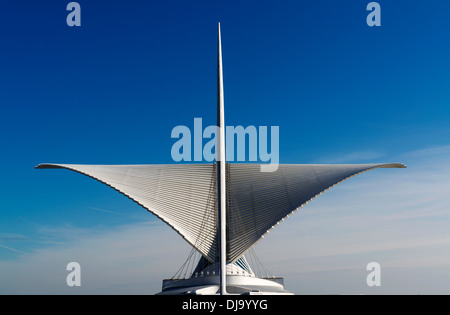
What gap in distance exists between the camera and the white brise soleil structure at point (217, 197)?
116 feet

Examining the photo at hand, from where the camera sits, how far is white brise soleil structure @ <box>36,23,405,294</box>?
1388 inches

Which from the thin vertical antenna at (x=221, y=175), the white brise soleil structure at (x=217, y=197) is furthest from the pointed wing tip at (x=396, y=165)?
the thin vertical antenna at (x=221, y=175)

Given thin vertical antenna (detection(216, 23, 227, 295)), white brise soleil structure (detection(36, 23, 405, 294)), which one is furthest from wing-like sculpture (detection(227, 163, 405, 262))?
thin vertical antenna (detection(216, 23, 227, 295))

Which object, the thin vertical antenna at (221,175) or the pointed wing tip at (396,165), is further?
the pointed wing tip at (396,165)

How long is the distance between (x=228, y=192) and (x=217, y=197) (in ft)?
12.2

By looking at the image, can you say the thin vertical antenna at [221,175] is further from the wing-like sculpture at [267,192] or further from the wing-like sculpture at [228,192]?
the wing-like sculpture at [267,192]

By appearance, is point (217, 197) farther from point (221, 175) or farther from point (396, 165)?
point (396, 165)

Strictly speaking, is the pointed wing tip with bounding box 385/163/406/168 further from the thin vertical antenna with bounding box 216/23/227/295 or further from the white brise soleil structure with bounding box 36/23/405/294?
the thin vertical antenna with bounding box 216/23/227/295

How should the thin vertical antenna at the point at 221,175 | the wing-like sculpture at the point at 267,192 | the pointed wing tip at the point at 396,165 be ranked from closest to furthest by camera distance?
1. the thin vertical antenna at the point at 221,175
2. the wing-like sculpture at the point at 267,192
3. the pointed wing tip at the point at 396,165

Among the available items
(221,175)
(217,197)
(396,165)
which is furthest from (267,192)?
(396,165)
